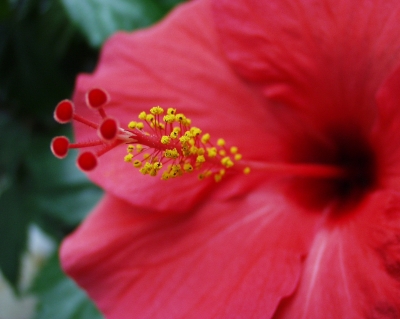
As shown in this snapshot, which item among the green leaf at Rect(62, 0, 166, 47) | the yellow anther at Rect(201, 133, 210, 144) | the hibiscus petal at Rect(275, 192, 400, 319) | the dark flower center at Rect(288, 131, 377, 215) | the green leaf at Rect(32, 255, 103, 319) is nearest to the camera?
the hibiscus petal at Rect(275, 192, 400, 319)

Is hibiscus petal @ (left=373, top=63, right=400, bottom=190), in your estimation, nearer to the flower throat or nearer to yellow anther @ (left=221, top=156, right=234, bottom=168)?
the flower throat

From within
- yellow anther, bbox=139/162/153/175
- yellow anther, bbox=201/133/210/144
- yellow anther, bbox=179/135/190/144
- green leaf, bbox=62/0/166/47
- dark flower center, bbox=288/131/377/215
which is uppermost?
green leaf, bbox=62/0/166/47

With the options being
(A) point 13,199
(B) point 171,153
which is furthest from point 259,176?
(A) point 13,199

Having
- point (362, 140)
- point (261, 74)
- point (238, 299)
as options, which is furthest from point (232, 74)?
point (238, 299)

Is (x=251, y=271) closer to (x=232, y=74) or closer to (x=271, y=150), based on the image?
(x=271, y=150)

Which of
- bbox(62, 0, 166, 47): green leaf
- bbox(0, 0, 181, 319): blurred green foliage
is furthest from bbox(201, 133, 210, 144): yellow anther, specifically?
bbox(0, 0, 181, 319): blurred green foliage

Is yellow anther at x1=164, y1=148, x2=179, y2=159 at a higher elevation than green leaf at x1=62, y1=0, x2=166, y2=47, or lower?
lower

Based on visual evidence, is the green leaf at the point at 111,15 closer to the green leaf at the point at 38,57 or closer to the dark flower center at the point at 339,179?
the green leaf at the point at 38,57
